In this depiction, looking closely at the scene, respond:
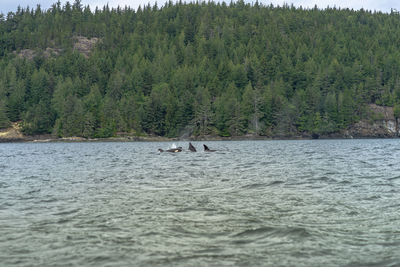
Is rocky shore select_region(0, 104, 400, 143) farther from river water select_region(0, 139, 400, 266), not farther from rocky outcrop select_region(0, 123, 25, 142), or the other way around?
river water select_region(0, 139, 400, 266)

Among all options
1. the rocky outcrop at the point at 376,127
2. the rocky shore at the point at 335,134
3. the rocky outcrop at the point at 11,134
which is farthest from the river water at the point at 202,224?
the rocky outcrop at the point at 376,127

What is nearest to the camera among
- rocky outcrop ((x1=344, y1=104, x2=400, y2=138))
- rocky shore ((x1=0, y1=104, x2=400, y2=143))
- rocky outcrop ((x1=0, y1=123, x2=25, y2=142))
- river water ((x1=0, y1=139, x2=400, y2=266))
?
river water ((x1=0, y1=139, x2=400, y2=266))

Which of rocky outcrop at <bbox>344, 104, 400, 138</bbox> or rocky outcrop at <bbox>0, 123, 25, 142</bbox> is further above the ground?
rocky outcrop at <bbox>344, 104, 400, 138</bbox>

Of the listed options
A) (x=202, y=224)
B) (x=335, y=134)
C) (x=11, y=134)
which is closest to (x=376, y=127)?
(x=335, y=134)

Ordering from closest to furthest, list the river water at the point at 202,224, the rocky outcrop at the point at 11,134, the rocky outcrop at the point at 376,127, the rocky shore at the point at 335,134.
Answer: the river water at the point at 202,224 < the rocky outcrop at the point at 11,134 < the rocky shore at the point at 335,134 < the rocky outcrop at the point at 376,127

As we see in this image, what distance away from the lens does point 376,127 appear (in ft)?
559

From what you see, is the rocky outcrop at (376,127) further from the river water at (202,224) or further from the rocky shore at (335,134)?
the river water at (202,224)

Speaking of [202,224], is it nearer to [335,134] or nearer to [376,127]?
[335,134]

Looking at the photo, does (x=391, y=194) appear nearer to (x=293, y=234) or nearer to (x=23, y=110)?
(x=293, y=234)

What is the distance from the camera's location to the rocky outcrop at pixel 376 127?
550 feet

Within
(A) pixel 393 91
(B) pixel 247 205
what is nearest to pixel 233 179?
(B) pixel 247 205

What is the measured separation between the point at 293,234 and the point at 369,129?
172 metres

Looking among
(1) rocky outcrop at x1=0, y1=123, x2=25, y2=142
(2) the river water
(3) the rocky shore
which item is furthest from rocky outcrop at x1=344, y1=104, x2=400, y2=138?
(2) the river water

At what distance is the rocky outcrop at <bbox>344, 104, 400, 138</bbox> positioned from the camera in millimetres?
167500
